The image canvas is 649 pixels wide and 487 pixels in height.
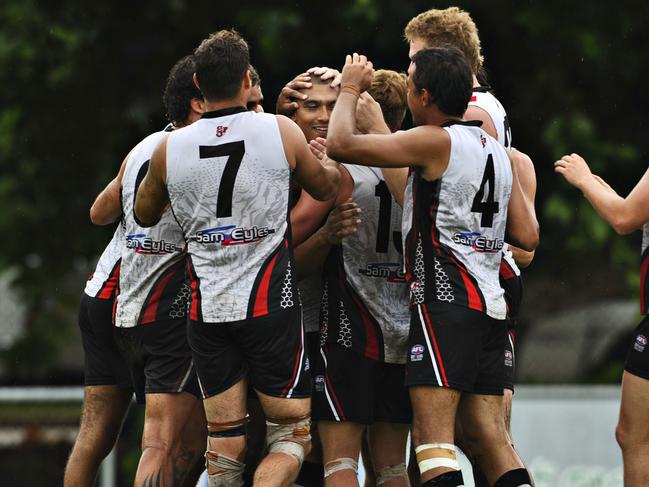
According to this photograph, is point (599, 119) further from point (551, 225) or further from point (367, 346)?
point (367, 346)

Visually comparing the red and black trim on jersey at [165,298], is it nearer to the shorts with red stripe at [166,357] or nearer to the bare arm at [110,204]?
the shorts with red stripe at [166,357]

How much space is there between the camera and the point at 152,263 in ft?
20.4

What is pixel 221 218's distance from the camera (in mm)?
5598

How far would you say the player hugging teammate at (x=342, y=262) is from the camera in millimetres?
5566

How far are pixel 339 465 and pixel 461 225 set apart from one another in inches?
52.6

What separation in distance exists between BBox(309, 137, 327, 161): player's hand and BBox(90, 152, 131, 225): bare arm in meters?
0.99

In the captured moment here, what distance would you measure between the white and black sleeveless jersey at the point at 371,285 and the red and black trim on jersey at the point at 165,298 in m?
0.74

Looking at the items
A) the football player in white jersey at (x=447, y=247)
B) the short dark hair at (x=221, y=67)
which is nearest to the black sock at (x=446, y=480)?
the football player in white jersey at (x=447, y=247)

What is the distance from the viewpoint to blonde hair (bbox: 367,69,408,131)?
633 centimetres

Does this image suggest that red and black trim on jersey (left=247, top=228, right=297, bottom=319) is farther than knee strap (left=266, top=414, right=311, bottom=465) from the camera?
No

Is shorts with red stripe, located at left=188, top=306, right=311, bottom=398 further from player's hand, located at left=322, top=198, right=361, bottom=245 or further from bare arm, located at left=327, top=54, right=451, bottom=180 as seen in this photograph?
bare arm, located at left=327, top=54, right=451, bottom=180

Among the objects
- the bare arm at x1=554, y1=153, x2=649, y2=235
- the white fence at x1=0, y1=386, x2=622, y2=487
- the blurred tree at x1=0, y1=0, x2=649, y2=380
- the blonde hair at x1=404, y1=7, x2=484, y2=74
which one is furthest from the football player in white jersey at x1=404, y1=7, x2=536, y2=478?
the blurred tree at x1=0, y1=0, x2=649, y2=380

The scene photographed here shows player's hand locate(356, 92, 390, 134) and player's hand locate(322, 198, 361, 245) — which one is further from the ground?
player's hand locate(356, 92, 390, 134)

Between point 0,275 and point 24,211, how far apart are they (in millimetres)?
770
